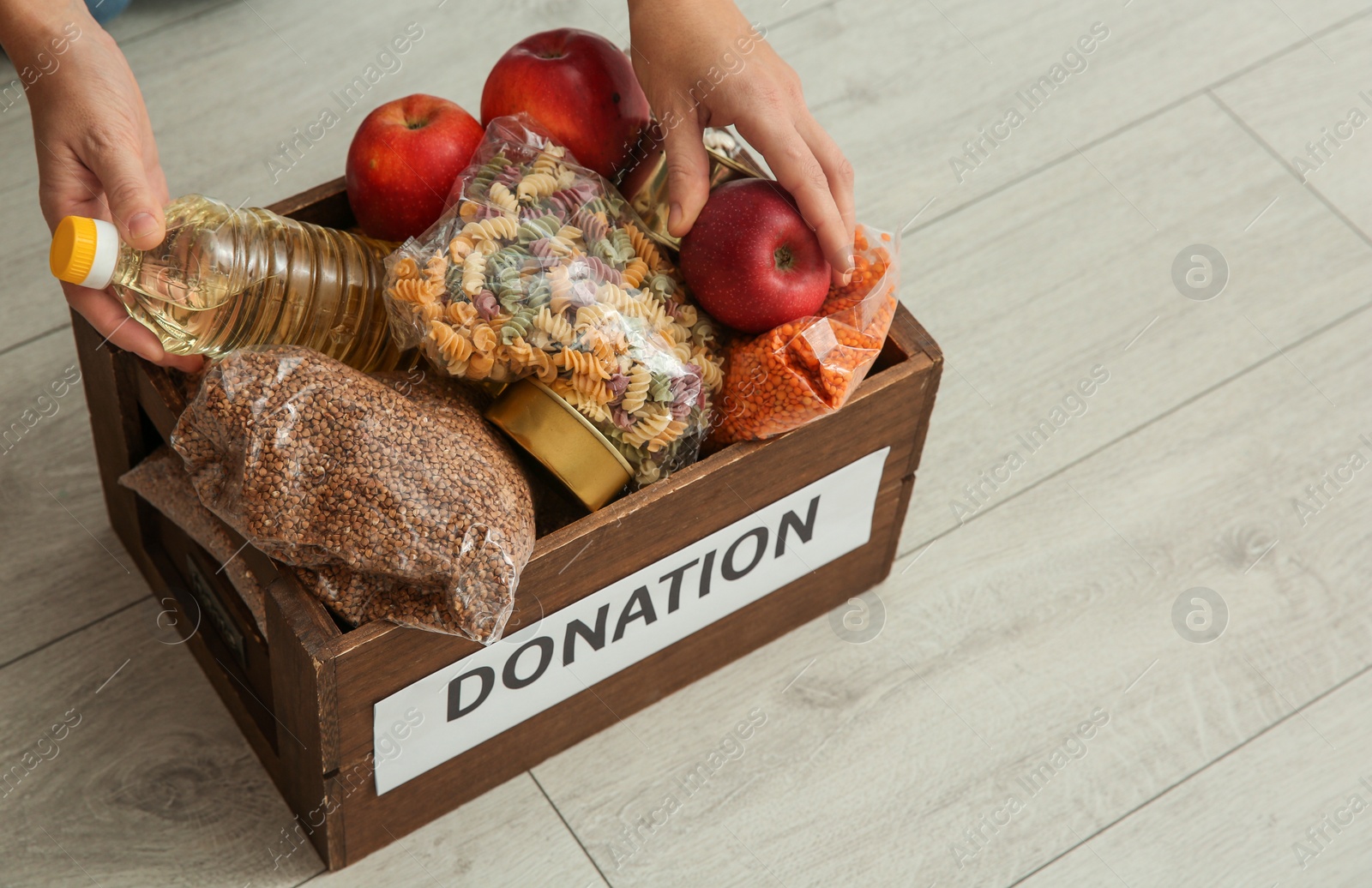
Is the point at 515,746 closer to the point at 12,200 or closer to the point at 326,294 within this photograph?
the point at 326,294

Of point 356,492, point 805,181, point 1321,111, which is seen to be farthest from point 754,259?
point 1321,111

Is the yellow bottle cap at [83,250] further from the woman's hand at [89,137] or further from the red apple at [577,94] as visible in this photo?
the red apple at [577,94]

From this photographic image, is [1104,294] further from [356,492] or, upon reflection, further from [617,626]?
[356,492]

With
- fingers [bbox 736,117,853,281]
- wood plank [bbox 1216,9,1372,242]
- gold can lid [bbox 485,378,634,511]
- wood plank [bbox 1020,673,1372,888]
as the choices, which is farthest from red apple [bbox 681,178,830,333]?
wood plank [bbox 1216,9,1372,242]

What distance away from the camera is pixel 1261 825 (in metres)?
1.06

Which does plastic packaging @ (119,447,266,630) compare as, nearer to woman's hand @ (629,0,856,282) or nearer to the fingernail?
the fingernail

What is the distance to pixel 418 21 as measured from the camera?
1.48 m

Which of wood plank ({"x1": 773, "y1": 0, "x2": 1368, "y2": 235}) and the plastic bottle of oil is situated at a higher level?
the plastic bottle of oil

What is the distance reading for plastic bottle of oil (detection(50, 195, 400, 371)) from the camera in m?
0.82

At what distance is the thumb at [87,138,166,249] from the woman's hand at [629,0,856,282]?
0.30 m

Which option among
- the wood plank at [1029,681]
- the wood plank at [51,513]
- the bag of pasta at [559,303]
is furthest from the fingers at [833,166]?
the wood plank at [51,513]

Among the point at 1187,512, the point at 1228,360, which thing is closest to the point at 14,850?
the point at 1187,512

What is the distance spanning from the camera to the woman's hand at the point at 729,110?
2.87 feet

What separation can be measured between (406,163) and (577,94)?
121 millimetres
